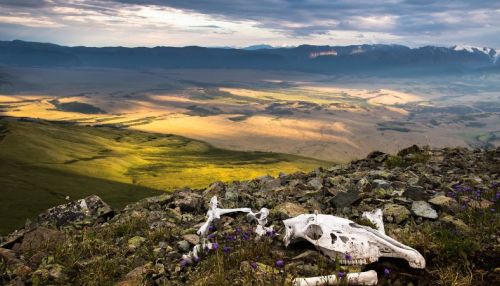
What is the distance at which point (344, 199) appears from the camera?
13.3 metres

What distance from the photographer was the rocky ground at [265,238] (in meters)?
7.53

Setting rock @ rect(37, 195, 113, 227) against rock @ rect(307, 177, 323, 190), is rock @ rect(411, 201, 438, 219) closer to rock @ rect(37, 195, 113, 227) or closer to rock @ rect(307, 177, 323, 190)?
rock @ rect(307, 177, 323, 190)

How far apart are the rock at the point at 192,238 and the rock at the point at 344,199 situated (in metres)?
4.57

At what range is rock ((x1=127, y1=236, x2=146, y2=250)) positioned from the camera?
10.8 metres

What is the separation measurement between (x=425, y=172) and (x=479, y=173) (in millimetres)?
2107

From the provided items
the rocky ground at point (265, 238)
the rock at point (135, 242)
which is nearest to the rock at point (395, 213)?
the rocky ground at point (265, 238)

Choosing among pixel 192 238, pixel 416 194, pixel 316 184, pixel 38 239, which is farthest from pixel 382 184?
pixel 38 239

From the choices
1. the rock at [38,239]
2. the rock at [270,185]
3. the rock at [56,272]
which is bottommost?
the rock at [270,185]

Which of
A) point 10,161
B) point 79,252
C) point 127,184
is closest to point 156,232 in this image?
point 79,252

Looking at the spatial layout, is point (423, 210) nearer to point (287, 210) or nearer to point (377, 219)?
point (377, 219)

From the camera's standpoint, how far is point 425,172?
18406 millimetres

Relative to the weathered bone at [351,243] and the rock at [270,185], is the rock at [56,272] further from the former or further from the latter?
the rock at [270,185]

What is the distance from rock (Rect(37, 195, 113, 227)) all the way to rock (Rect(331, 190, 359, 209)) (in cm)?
864

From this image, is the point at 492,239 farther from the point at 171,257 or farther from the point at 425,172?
the point at 425,172
